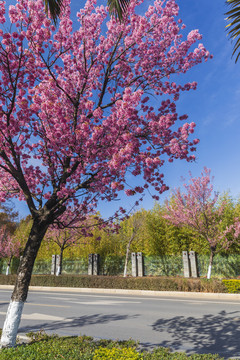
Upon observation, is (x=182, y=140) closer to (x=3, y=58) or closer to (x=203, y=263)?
(x=3, y=58)

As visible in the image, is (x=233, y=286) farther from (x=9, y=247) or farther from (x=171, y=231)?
(x=9, y=247)

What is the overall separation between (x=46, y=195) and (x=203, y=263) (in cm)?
2192

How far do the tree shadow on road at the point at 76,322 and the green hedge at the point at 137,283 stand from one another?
930cm

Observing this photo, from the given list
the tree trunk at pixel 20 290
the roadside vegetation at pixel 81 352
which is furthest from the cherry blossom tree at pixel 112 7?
the roadside vegetation at pixel 81 352

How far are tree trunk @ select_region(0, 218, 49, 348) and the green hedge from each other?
1390cm

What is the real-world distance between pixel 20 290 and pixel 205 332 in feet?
15.5

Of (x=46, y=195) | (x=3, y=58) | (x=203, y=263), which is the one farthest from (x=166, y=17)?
(x=203, y=263)

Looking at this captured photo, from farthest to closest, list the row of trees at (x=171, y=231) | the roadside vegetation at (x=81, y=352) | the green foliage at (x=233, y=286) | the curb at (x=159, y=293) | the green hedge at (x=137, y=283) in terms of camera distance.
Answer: the row of trees at (x=171, y=231), the green hedge at (x=137, y=283), the green foliage at (x=233, y=286), the curb at (x=159, y=293), the roadside vegetation at (x=81, y=352)

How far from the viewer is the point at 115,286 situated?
20234 mm

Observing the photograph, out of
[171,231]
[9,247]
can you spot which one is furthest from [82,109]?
[9,247]

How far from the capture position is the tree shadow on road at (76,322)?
7367 millimetres

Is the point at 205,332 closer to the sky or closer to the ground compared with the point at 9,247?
closer to the ground

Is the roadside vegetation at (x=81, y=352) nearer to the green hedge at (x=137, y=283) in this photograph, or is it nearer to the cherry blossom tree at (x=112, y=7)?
the cherry blossom tree at (x=112, y=7)

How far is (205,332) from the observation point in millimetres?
6590
